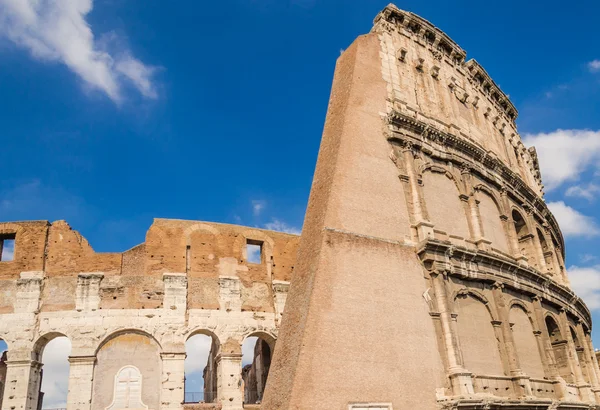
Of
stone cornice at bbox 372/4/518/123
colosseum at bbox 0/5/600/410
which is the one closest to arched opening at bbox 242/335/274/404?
colosseum at bbox 0/5/600/410

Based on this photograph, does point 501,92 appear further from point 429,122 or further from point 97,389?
point 97,389

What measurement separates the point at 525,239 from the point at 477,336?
25.0 feet

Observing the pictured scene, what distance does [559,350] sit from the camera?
756 inches

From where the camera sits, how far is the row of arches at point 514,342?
49.2ft

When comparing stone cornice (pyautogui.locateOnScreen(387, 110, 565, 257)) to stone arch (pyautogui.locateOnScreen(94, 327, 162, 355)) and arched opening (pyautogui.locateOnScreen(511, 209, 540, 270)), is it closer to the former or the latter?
arched opening (pyautogui.locateOnScreen(511, 209, 540, 270))

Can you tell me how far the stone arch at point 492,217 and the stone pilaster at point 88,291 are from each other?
12.6 m

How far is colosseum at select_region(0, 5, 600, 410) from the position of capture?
42.3ft

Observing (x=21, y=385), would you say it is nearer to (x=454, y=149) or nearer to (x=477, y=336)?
(x=477, y=336)

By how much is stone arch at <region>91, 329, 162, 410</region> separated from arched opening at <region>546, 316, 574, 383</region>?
13.3m

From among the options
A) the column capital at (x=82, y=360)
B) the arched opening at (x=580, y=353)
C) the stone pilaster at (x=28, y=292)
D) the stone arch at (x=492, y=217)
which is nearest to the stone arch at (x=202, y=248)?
the column capital at (x=82, y=360)

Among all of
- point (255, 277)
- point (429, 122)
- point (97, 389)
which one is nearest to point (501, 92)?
point (429, 122)

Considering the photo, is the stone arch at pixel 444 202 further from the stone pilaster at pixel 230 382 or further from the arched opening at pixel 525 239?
the stone pilaster at pixel 230 382

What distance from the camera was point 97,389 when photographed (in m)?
15.4

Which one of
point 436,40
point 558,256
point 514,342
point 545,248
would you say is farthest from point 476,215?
point 558,256
